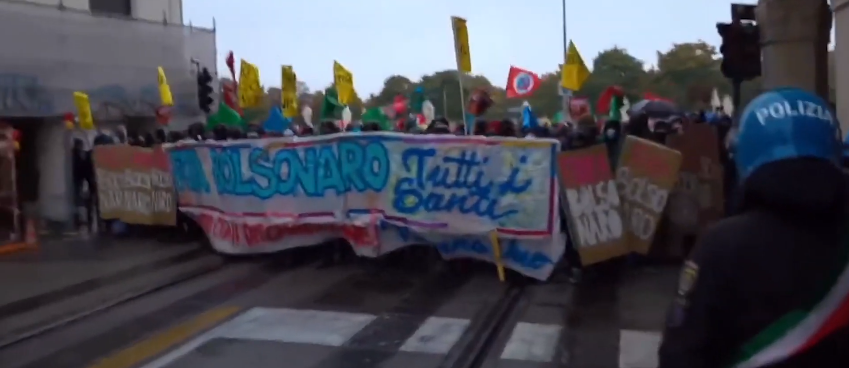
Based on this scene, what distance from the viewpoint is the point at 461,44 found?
1254 cm

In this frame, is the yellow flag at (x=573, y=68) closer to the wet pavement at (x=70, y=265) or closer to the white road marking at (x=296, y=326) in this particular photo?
the wet pavement at (x=70, y=265)

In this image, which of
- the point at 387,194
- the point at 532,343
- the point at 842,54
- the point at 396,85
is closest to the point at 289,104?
Result: the point at 387,194

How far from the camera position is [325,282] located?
36.6 ft

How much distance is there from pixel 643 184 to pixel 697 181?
111 centimetres

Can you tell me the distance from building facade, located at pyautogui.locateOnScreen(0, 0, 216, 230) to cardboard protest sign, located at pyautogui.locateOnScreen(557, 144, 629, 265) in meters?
10.5

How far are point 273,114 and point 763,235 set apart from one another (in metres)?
15.2

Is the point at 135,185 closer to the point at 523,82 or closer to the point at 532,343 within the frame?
the point at 523,82

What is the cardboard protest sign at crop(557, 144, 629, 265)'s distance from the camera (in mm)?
10477

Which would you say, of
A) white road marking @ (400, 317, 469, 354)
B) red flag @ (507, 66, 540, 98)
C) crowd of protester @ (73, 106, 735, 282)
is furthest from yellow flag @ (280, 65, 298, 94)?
white road marking @ (400, 317, 469, 354)

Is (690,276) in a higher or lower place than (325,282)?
higher

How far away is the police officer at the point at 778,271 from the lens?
2.28 meters

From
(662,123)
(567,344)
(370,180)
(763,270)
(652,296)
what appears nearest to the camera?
(763,270)

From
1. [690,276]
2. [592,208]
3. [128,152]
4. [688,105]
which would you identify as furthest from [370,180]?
[688,105]

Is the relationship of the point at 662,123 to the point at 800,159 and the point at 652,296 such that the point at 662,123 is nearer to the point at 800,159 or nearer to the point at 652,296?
the point at 652,296
